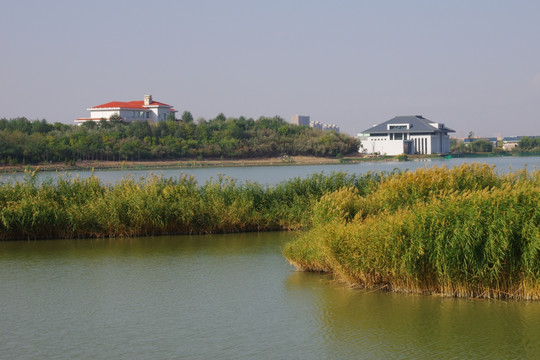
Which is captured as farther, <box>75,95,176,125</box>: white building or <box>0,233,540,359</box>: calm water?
<box>75,95,176,125</box>: white building

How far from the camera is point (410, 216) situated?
11.4 metres

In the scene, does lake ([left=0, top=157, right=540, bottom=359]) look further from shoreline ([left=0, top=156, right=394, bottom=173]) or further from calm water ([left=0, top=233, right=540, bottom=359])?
shoreline ([left=0, top=156, right=394, bottom=173])

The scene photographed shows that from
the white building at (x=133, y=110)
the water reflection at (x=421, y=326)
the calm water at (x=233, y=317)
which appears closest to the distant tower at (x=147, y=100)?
the white building at (x=133, y=110)

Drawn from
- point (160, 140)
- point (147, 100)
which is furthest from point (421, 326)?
point (147, 100)

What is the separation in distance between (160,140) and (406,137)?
4728cm

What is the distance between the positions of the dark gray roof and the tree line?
1577 cm

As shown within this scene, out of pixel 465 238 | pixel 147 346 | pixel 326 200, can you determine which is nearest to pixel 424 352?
pixel 465 238

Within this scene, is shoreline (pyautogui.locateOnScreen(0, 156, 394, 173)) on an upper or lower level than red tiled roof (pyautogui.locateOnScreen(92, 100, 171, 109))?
lower

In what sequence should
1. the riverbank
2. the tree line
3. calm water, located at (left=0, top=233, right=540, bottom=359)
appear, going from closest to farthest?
calm water, located at (left=0, top=233, right=540, bottom=359), the riverbank, the tree line

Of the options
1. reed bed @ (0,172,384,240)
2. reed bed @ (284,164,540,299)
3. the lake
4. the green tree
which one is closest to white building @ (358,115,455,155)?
the green tree

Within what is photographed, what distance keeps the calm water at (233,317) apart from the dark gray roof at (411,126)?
3849 inches

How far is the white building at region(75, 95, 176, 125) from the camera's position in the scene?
100750 millimetres

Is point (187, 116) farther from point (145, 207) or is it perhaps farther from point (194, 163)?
point (145, 207)

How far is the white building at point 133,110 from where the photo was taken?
101 meters
